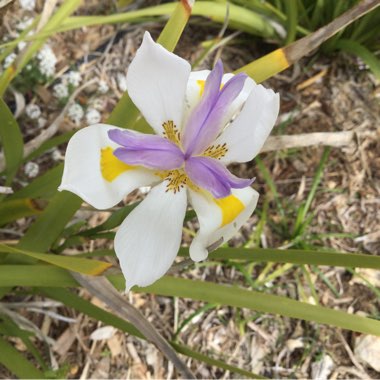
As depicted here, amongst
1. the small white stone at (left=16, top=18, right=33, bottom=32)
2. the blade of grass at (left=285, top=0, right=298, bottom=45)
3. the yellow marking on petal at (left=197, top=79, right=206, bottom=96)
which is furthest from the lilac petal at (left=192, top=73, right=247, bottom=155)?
the small white stone at (left=16, top=18, right=33, bottom=32)

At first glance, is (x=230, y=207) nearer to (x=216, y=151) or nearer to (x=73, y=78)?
(x=216, y=151)

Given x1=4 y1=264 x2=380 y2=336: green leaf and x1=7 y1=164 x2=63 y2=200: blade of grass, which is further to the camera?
x1=7 y1=164 x2=63 y2=200: blade of grass

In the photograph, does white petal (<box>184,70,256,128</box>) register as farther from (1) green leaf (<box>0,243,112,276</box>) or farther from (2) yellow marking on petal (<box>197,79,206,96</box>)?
(1) green leaf (<box>0,243,112,276</box>)

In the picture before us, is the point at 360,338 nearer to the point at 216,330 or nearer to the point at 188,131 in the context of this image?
the point at 216,330

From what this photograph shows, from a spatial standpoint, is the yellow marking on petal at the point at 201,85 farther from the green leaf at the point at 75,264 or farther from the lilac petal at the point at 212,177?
the green leaf at the point at 75,264

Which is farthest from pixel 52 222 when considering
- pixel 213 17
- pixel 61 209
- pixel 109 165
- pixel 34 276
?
pixel 213 17

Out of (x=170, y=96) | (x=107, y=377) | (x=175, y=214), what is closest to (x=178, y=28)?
(x=170, y=96)
